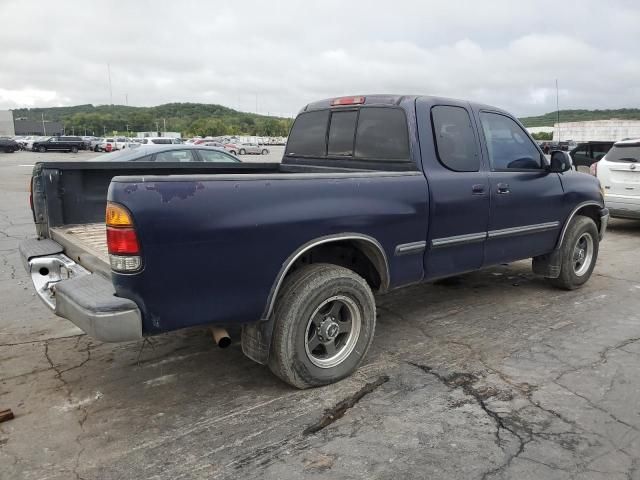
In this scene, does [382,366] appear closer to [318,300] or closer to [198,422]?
[318,300]

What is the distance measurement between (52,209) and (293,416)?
2624 millimetres

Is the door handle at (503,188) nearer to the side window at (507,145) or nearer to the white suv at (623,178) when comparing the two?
the side window at (507,145)

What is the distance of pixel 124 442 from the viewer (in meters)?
2.98

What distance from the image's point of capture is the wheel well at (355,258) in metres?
3.74

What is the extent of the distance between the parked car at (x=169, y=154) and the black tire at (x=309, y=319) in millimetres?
6054

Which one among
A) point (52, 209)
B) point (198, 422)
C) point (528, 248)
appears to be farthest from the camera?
point (528, 248)

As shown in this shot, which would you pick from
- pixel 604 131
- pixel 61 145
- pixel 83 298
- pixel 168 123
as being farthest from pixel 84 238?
pixel 168 123

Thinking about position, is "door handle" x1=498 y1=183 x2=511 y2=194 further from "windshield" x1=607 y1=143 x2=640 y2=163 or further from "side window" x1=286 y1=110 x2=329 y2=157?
"windshield" x1=607 y1=143 x2=640 y2=163

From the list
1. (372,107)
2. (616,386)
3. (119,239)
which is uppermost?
(372,107)

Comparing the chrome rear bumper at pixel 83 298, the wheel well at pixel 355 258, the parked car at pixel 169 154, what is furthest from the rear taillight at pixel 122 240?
the parked car at pixel 169 154

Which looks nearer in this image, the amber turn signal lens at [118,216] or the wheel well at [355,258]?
the amber turn signal lens at [118,216]

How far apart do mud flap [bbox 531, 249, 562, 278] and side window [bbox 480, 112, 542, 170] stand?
3.42 ft

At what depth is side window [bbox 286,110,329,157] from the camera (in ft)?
16.6

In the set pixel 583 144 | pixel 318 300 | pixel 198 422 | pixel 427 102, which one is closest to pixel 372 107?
pixel 427 102
